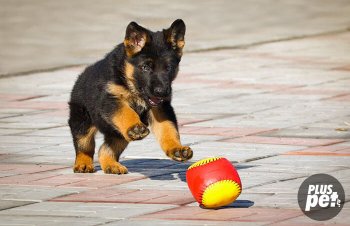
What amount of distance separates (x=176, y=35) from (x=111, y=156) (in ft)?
4.16

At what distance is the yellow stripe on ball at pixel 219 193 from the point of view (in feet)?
25.7

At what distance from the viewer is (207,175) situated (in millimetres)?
7953

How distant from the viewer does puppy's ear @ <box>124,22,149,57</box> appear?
911cm

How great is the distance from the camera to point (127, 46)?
921 cm

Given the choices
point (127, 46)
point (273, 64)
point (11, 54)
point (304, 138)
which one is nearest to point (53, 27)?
point (11, 54)

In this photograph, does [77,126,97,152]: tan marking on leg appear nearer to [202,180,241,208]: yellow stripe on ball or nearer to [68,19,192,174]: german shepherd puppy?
[68,19,192,174]: german shepherd puppy

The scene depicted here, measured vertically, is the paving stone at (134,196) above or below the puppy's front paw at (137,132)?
below

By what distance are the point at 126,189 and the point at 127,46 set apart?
1.23m

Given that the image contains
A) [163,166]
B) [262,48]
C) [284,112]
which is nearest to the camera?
[163,166]

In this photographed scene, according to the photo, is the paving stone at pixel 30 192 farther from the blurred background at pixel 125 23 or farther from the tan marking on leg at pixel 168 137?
the blurred background at pixel 125 23

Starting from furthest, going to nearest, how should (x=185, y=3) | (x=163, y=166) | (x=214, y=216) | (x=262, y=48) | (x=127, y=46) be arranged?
(x=185, y=3) → (x=262, y=48) → (x=163, y=166) → (x=127, y=46) → (x=214, y=216)

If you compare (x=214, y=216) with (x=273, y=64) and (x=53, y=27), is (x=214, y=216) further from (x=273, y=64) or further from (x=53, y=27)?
(x=53, y=27)

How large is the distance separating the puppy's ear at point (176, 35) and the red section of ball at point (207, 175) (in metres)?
1.51

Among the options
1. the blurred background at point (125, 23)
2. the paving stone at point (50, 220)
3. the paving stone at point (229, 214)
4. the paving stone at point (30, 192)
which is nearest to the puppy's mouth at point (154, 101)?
the paving stone at point (30, 192)
